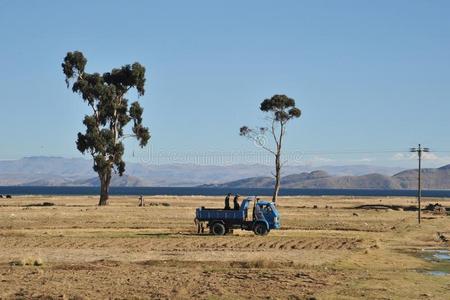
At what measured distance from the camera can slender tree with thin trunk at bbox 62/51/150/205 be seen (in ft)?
274

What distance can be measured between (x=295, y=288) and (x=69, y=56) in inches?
2683

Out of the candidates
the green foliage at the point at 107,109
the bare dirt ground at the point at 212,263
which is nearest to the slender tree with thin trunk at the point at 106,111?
the green foliage at the point at 107,109

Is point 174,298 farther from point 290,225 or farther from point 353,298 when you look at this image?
point 290,225

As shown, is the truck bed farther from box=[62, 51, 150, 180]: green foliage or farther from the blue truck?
box=[62, 51, 150, 180]: green foliage

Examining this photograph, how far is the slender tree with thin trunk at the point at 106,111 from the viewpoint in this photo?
274ft

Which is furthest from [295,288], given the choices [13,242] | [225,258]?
[13,242]

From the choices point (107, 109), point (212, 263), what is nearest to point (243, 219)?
point (212, 263)

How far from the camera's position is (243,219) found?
147 ft

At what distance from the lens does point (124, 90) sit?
8850 centimetres

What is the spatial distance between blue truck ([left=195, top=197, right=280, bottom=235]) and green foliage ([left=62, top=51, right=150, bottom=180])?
3955 cm

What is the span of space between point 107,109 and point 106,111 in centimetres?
29

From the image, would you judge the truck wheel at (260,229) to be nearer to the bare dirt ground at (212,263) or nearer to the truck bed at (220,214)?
the bare dirt ground at (212,263)

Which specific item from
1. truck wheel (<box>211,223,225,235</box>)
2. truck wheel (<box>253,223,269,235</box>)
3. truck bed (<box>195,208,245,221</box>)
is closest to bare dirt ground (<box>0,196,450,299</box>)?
truck wheel (<box>253,223,269,235</box>)

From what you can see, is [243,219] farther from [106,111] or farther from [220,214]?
[106,111]
